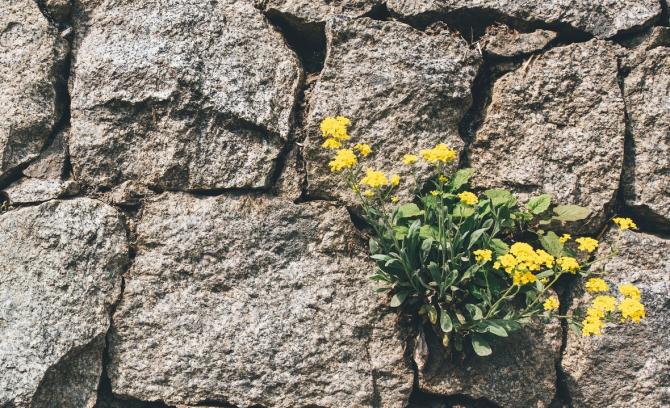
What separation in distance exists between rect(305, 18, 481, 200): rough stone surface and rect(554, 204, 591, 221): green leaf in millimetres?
600

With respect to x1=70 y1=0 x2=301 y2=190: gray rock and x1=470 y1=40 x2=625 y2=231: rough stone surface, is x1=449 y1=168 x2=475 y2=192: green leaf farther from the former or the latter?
x1=70 y1=0 x2=301 y2=190: gray rock

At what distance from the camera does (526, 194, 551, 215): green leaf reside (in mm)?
3029

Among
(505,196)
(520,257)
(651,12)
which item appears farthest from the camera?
(651,12)

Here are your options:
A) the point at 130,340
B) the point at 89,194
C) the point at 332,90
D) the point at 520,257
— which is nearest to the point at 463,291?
the point at 520,257

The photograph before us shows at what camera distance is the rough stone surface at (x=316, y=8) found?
335 cm

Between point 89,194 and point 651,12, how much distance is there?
123 inches

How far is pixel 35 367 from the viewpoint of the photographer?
2867 mm

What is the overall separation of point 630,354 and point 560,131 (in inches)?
46.4

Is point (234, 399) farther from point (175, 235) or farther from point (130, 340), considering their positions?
point (175, 235)

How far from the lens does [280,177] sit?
3.24m

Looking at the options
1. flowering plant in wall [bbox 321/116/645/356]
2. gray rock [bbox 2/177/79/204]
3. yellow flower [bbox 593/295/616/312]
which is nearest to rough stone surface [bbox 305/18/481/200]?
flowering plant in wall [bbox 321/116/645/356]

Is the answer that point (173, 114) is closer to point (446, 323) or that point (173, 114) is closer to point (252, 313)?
point (252, 313)

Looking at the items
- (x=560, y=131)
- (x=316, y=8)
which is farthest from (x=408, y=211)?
(x=316, y=8)

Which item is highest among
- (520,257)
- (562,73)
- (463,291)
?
(562,73)
